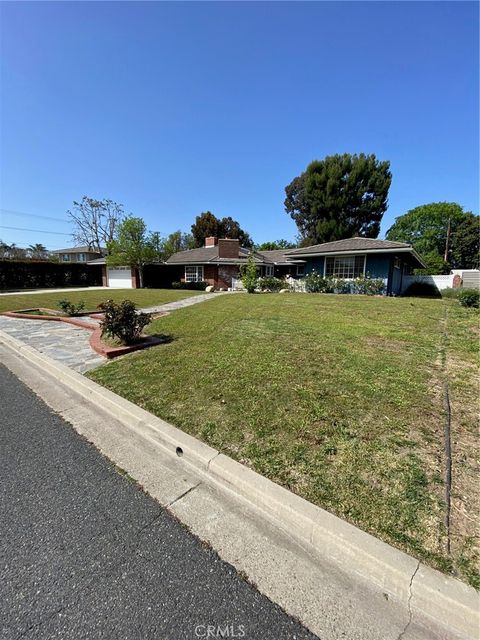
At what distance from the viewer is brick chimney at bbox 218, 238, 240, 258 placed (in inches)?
1035

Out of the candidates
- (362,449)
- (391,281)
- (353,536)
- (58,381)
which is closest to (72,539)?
(353,536)

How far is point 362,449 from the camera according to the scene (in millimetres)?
2604

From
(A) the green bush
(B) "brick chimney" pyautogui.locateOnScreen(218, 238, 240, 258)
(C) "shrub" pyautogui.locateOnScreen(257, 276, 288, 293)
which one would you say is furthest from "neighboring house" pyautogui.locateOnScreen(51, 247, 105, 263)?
(A) the green bush

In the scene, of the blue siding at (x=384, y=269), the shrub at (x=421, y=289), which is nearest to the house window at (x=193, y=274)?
the blue siding at (x=384, y=269)

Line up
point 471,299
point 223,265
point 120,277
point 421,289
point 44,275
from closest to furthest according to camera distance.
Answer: point 471,299 → point 421,289 → point 223,265 → point 44,275 → point 120,277

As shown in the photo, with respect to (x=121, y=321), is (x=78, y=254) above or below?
above

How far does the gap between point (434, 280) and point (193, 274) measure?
62.1 ft

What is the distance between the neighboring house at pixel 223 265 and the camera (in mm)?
25625

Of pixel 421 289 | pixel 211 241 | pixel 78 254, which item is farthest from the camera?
pixel 78 254

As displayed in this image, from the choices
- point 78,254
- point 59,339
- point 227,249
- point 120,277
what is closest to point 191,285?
point 227,249

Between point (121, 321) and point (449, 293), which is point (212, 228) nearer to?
point (449, 293)

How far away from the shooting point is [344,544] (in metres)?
1.81

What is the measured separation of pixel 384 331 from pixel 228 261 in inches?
783

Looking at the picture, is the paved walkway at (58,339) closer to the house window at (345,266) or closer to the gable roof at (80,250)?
the house window at (345,266)
